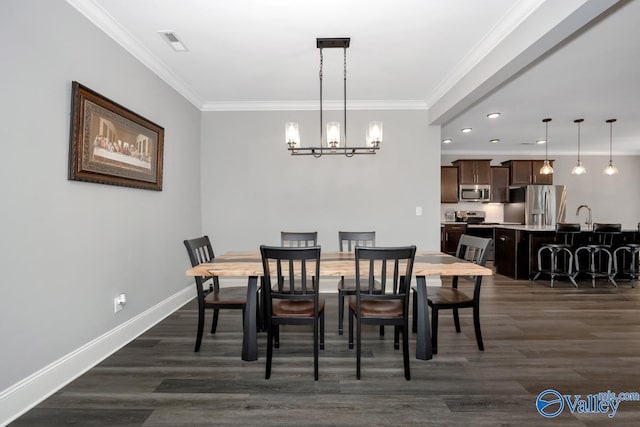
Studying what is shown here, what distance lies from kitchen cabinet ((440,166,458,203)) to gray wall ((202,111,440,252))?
3256mm

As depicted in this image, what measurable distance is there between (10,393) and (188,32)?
2.66m

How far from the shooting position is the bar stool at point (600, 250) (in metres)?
4.82

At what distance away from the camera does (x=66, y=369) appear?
2051 millimetres

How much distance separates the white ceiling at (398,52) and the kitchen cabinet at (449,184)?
2.75 metres

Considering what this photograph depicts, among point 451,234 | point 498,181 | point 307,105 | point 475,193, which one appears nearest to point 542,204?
point 498,181

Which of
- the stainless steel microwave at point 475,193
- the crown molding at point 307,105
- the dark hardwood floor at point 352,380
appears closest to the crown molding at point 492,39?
the crown molding at point 307,105

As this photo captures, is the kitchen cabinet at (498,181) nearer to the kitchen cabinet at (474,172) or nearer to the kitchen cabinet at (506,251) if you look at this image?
the kitchen cabinet at (474,172)

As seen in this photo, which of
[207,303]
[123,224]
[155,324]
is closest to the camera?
[207,303]

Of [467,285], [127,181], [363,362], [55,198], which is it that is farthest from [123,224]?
[467,285]

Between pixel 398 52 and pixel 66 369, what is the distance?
353 centimetres

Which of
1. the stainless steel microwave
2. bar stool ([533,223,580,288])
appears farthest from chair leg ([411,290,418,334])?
the stainless steel microwave

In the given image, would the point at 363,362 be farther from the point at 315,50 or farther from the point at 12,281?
the point at 315,50

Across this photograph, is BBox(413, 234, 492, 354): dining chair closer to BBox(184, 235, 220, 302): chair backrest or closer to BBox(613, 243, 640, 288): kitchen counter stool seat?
BBox(184, 235, 220, 302): chair backrest

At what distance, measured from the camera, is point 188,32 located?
8.64 ft
